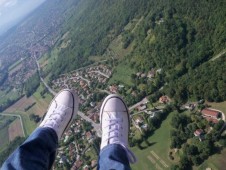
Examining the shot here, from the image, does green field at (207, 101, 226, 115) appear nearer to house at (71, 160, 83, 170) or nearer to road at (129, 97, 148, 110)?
road at (129, 97, 148, 110)

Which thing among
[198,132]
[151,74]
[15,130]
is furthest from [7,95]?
[198,132]

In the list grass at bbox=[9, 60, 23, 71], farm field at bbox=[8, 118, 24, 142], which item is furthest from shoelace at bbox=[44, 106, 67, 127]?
grass at bbox=[9, 60, 23, 71]

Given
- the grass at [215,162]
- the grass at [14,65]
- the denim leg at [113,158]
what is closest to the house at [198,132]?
the grass at [215,162]

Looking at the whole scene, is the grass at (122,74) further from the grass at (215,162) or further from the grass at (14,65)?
the grass at (14,65)

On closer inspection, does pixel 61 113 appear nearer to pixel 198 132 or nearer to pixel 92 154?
pixel 198 132

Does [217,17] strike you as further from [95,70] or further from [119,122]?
[119,122]

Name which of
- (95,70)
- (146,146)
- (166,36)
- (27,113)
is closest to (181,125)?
(146,146)
